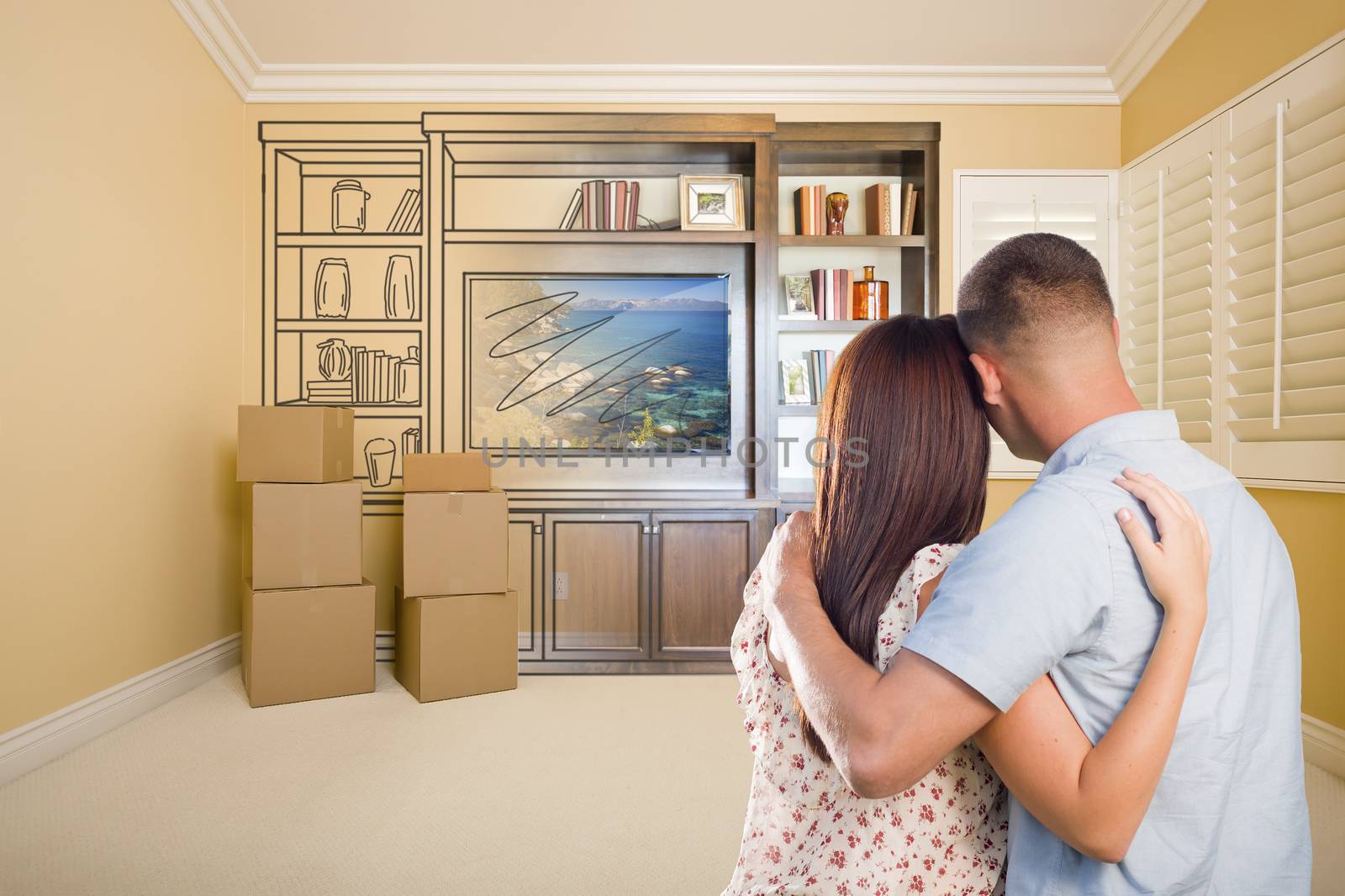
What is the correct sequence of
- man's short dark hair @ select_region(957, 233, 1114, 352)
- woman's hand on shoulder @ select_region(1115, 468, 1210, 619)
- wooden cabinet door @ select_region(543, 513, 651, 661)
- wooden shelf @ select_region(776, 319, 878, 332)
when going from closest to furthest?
woman's hand on shoulder @ select_region(1115, 468, 1210, 619)
man's short dark hair @ select_region(957, 233, 1114, 352)
wooden cabinet door @ select_region(543, 513, 651, 661)
wooden shelf @ select_region(776, 319, 878, 332)

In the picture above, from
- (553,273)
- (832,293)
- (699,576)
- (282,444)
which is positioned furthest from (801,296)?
(282,444)

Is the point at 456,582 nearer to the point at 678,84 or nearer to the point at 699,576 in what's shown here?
the point at 699,576

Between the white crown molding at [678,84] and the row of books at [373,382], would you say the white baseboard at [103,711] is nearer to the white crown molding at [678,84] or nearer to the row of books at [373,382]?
the row of books at [373,382]

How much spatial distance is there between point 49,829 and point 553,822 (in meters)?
1.28

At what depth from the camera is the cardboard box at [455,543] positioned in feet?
10.6

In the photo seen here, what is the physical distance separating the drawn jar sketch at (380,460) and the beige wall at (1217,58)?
12.8ft

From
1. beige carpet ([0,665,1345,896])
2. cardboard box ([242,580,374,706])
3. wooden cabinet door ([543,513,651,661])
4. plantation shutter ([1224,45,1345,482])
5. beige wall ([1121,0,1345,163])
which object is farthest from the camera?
wooden cabinet door ([543,513,651,661])

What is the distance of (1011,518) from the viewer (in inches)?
25.4

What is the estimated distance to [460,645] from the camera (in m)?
3.25

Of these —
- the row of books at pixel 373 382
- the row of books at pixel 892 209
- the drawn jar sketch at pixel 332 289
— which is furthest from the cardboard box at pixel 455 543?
the row of books at pixel 892 209

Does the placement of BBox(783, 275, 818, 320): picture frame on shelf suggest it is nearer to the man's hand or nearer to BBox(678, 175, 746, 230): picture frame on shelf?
BBox(678, 175, 746, 230): picture frame on shelf

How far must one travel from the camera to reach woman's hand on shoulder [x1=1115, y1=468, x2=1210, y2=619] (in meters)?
0.61

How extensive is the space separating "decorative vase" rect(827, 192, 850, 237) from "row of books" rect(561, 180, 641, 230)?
39.2 inches

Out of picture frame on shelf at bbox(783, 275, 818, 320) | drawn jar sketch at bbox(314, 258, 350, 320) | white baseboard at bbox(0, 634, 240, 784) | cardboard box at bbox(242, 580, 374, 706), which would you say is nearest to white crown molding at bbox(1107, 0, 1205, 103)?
picture frame on shelf at bbox(783, 275, 818, 320)
